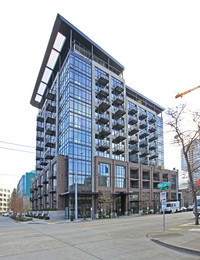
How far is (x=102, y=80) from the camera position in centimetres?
4894

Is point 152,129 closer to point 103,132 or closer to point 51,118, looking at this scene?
point 103,132

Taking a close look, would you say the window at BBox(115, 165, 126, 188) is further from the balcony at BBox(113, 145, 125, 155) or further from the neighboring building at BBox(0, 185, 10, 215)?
the neighboring building at BBox(0, 185, 10, 215)

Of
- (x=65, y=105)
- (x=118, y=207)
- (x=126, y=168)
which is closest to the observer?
(x=65, y=105)

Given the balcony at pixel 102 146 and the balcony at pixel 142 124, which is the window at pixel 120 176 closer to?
the balcony at pixel 102 146

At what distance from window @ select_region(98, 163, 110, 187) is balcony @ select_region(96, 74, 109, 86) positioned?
18.1 metres

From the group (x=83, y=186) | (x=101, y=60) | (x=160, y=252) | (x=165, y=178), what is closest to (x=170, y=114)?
(x=160, y=252)

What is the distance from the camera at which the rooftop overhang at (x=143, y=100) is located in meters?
Answer: 65.4

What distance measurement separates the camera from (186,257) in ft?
26.7

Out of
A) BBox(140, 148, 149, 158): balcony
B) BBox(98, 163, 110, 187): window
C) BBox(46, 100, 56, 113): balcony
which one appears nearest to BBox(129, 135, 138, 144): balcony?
BBox(140, 148, 149, 158): balcony

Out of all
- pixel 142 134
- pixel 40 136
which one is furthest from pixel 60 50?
pixel 142 134

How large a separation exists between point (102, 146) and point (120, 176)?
876 centimetres

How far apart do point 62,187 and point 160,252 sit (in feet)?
107

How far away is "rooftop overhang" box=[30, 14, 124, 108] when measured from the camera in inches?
1743

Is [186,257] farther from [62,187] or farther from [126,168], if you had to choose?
[126,168]
